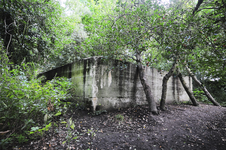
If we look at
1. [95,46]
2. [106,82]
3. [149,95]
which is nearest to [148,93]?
[149,95]

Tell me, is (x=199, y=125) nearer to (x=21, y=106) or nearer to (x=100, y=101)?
(x=100, y=101)

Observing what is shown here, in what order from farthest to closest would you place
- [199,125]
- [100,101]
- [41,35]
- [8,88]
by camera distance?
[41,35], [100,101], [199,125], [8,88]

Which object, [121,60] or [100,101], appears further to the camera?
[121,60]

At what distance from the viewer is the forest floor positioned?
7.73ft

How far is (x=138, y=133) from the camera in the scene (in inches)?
115

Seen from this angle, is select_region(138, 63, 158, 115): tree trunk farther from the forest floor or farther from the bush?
the bush

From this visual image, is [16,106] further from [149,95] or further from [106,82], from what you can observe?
[149,95]

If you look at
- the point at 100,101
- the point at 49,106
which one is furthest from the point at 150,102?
the point at 49,106

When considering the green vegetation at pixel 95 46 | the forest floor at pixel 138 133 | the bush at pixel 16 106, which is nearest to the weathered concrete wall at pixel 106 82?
the green vegetation at pixel 95 46

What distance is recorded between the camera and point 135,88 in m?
4.82

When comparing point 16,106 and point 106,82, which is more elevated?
point 106,82

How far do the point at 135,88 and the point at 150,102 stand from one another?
89cm

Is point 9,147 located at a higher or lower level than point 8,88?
lower

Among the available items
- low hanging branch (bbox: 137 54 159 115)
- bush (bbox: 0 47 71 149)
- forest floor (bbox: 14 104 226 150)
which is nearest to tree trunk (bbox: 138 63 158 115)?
low hanging branch (bbox: 137 54 159 115)
